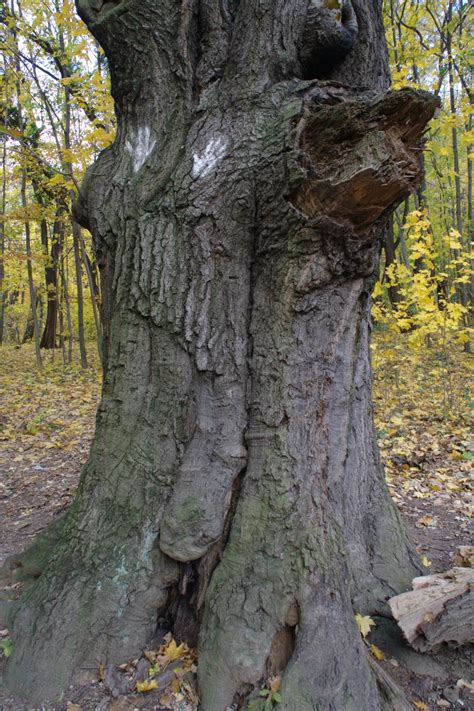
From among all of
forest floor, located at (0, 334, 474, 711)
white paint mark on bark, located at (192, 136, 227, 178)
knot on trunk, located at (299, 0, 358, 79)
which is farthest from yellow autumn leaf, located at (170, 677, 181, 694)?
knot on trunk, located at (299, 0, 358, 79)

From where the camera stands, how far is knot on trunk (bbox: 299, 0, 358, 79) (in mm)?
2342

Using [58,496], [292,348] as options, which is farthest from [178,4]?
[58,496]

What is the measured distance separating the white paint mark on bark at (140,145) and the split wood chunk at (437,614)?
2594mm

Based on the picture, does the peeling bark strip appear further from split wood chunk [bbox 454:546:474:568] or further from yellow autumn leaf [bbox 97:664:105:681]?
split wood chunk [bbox 454:546:474:568]

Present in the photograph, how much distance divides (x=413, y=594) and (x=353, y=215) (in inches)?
71.9

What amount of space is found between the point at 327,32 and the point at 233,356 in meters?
1.77

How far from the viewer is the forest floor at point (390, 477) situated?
1.99 m

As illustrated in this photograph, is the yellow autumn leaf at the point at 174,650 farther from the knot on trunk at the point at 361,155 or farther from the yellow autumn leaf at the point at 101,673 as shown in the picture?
the knot on trunk at the point at 361,155

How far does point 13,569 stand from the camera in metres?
2.72

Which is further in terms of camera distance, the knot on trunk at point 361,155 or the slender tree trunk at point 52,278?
the slender tree trunk at point 52,278

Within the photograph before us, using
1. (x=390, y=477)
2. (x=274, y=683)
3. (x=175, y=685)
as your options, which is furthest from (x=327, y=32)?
(x=390, y=477)

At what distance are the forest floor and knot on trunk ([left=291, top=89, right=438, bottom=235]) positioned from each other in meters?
2.08

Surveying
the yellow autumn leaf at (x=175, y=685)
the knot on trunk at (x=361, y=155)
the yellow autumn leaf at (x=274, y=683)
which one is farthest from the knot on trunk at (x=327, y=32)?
the yellow autumn leaf at (x=175, y=685)

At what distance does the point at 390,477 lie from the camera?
14.8 feet
